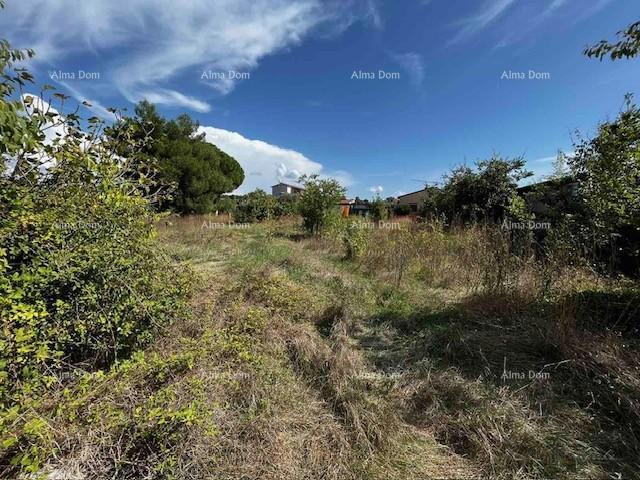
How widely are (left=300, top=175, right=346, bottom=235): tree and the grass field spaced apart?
6.65 meters

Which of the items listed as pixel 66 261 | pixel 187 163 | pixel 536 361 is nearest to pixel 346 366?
pixel 536 361

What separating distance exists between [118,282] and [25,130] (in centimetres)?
127

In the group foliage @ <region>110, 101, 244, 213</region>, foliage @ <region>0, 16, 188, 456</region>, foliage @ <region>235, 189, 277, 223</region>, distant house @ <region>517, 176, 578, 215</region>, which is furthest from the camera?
foliage @ <region>235, 189, 277, 223</region>

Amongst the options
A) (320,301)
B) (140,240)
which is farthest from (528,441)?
(140,240)

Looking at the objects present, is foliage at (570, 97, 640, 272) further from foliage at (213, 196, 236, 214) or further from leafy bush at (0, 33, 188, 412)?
foliage at (213, 196, 236, 214)

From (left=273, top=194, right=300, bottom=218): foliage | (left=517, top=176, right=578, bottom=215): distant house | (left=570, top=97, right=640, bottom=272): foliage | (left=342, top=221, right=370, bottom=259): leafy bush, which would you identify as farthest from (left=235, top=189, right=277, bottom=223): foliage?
(left=570, top=97, right=640, bottom=272): foliage

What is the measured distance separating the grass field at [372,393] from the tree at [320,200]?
6651mm

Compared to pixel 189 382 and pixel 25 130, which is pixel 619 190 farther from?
pixel 25 130

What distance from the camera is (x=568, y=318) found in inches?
113

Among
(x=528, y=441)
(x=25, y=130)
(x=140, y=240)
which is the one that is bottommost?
(x=528, y=441)

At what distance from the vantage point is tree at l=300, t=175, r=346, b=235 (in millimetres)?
10516

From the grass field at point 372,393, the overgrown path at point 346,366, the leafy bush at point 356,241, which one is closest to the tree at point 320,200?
the leafy bush at point 356,241

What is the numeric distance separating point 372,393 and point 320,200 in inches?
341

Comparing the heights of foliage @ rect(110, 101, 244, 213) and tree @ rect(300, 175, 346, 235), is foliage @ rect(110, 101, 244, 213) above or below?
above
